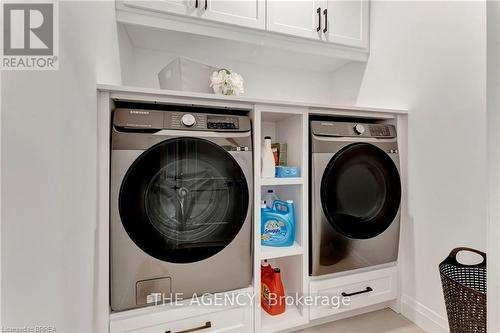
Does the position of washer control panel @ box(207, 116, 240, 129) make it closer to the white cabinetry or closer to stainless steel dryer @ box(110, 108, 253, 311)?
stainless steel dryer @ box(110, 108, 253, 311)

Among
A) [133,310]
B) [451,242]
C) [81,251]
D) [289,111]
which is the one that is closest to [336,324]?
[451,242]

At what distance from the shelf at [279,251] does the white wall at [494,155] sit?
836mm

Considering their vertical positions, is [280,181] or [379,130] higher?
[379,130]

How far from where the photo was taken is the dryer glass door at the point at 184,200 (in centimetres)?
110

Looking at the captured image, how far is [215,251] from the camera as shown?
47.3 inches

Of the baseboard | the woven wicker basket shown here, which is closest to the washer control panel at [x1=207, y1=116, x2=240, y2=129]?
the woven wicker basket

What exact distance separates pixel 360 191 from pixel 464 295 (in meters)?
0.64

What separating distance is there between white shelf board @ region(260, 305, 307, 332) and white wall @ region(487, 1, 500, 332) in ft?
3.14

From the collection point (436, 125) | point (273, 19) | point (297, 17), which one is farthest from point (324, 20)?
point (436, 125)

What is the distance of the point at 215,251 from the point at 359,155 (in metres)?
0.99

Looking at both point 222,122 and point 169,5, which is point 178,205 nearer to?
point 222,122

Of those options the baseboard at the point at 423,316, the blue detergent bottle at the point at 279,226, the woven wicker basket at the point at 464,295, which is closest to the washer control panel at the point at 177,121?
the blue detergent bottle at the point at 279,226

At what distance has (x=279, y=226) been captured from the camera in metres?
1.43

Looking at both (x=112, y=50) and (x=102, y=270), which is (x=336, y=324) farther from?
(x=112, y=50)
